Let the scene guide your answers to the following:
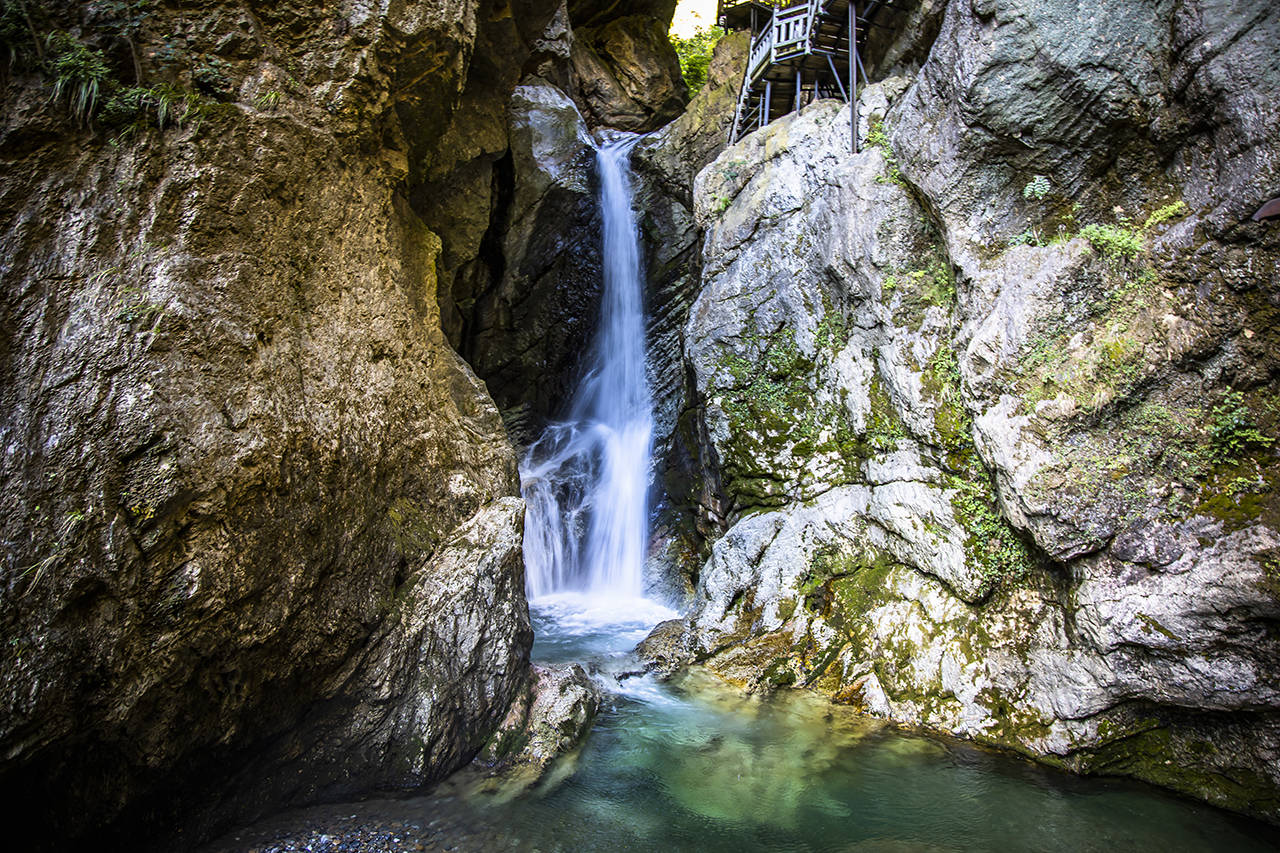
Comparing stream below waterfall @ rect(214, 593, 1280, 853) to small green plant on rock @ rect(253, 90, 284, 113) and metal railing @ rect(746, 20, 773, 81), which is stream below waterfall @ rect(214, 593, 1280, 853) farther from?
metal railing @ rect(746, 20, 773, 81)

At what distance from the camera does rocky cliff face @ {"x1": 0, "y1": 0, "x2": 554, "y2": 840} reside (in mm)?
3619

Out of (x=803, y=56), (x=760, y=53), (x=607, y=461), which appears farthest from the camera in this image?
(x=760, y=53)

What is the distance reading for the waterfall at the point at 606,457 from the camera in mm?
12344

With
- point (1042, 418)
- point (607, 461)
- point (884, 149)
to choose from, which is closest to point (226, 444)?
point (1042, 418)

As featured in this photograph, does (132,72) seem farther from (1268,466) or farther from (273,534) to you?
(1268,466)

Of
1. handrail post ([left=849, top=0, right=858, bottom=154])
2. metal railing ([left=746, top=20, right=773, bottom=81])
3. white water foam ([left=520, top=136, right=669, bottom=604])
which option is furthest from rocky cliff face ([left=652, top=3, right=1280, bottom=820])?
metal railing ([left=746, top=20, right=773, bottom=81])

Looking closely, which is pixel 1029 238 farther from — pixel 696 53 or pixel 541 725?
pixel 696 53

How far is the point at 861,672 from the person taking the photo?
285 inches

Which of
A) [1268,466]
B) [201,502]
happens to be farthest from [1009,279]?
[201,502]

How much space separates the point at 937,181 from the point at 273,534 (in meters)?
8.13

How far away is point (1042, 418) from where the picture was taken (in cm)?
627

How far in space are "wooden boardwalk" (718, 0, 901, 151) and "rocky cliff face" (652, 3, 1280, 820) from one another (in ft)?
7.81

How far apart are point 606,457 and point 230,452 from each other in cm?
987

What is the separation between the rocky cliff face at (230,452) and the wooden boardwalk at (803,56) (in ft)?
24.7
